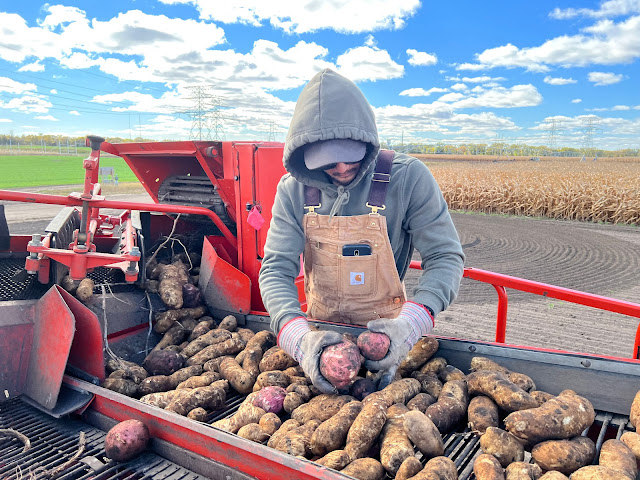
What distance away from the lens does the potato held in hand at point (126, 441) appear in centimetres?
209

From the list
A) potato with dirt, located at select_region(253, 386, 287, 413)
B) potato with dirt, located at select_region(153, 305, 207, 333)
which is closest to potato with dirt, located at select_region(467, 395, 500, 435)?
potato with dirt, located at select_region(253, 386, 287, 413)

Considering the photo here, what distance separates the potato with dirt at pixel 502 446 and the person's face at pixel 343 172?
132 centimetres

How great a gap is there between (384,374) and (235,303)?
1650 millimetres

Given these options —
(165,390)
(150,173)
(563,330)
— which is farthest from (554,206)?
(165,390)

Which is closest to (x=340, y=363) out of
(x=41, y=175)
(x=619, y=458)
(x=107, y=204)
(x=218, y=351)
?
(x=619, y=458)

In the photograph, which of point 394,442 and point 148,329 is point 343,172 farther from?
point 148,329

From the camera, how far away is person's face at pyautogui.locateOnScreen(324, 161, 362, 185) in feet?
7.76

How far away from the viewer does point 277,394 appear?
2.40 meters

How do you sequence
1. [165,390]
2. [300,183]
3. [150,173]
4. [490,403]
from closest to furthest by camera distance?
[490,403] < [300,183] < [165,390] < [150,173]

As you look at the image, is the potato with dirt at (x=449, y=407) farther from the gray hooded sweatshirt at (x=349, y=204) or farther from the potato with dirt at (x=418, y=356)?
the gray hooded sweatshirt at (x=349, y=204)

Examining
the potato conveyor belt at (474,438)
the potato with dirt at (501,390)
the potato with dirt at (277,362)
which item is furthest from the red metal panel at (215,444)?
the potato with dirt at (501,390)

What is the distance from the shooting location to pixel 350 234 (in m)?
2.50

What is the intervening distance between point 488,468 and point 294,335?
968mm

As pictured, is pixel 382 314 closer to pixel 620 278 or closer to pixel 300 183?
pixel 300 183
